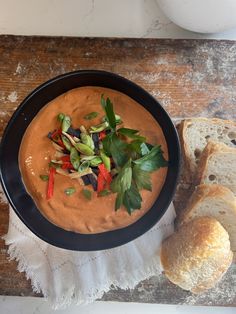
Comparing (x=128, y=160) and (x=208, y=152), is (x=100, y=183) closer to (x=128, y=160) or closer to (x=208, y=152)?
(x=128, y=160)

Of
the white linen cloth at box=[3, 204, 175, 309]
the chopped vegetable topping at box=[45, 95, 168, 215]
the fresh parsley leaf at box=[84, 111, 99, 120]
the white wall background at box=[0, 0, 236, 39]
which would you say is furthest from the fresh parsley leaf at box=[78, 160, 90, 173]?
the white wall background at box=[0, 0, 236, 39]

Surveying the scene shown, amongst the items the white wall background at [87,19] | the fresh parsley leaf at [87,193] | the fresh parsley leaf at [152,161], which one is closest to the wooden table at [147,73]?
the white wall background at [87,19]

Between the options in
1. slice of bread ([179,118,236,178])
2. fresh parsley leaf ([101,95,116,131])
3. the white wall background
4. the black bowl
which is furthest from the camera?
the white wall background

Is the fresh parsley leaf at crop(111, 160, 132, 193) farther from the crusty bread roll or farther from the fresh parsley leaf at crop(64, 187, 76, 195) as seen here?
the crusty bread roll

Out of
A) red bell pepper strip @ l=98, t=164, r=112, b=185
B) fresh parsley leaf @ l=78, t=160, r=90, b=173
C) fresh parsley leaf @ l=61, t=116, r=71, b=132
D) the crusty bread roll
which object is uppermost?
fresh parsley leaf @ l=61, t=116, r=71, b=132

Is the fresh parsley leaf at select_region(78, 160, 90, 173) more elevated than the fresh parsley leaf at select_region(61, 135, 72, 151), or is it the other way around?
the fresh parsley leaf at select_region(61, 135, 72, 151)

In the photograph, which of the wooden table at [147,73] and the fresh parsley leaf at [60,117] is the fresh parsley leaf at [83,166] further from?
the wooden table at [147,73]

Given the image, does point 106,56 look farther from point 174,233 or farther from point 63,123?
point 174,233
